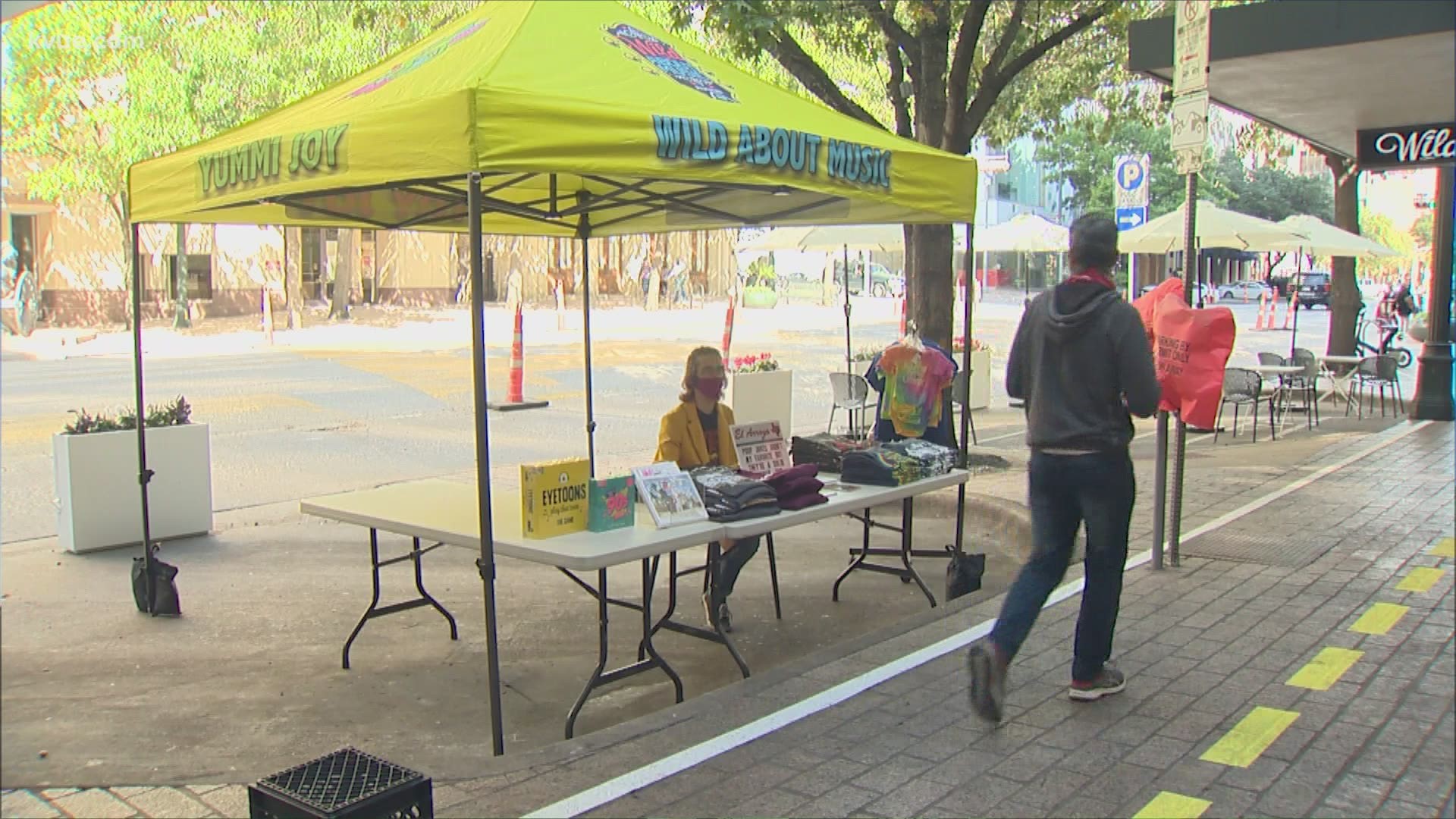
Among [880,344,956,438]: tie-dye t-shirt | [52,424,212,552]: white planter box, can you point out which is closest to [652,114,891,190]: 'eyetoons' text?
[880,344,956,438]: tie-dye t-shirt

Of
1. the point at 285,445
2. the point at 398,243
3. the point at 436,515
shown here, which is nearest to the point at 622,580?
the point at 436,515

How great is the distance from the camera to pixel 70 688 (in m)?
5.43

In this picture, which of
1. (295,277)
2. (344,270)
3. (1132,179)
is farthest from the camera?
(344,270)

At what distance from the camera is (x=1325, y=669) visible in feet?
17.0

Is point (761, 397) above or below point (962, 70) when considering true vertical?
below

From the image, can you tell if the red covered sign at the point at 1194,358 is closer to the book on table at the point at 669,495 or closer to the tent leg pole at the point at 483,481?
the book on table at the point at 669,495

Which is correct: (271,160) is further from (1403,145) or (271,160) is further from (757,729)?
(1403,145)

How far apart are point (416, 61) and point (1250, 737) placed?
4.62m

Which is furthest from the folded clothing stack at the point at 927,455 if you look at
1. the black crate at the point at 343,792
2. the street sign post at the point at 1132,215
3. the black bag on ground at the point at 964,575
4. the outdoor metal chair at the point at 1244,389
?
the outdoor metal chair at the point at 1244,389

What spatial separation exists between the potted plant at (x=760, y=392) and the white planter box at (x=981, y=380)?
3952 mm

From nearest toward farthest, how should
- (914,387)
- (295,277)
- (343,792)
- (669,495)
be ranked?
(343,792), (669,495), (914,387), (295,277)

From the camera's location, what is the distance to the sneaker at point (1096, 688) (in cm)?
479

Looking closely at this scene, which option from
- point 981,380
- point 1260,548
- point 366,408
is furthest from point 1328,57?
point 366,408

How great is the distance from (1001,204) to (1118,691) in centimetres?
6943
